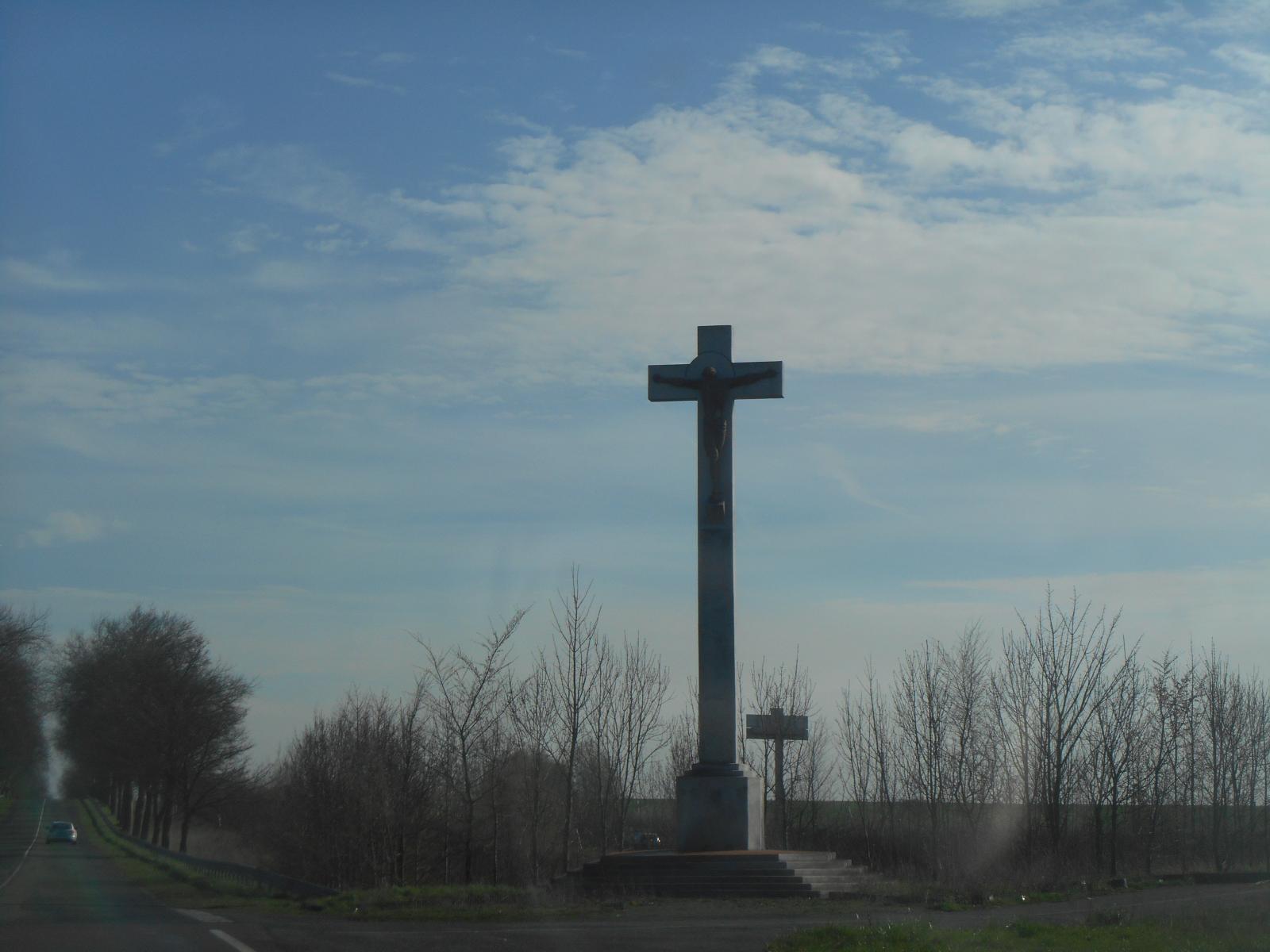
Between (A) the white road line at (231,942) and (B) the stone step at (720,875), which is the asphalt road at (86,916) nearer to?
(A) the white road line at (231,942)

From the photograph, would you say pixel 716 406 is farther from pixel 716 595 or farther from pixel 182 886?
pixel 182 886

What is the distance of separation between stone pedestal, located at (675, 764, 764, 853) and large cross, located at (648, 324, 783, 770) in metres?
0.43

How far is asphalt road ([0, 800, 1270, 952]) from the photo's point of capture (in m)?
13.0

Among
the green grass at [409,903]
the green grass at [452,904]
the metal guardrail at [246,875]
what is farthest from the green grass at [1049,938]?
the metal guardrail at [246,875]

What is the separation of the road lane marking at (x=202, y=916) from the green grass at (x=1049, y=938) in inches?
341

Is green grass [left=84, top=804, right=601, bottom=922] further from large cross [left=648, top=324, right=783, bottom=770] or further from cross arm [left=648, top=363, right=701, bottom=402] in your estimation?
cross arm [left=648, top=363, right=701, bottom=402]

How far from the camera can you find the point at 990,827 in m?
35.8

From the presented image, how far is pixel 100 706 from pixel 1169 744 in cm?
4500

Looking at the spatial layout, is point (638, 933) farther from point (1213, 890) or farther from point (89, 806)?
point (89, 806)

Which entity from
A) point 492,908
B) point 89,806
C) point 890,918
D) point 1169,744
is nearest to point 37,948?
point 492,908

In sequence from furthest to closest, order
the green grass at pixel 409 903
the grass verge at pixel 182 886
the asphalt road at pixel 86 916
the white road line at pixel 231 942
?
the grass verge at pixel 182 886, the green grass at pixel 409 903, the asphalt road at pixel 86 916, the white road line at pixel 231 942

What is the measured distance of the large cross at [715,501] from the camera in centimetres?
2258

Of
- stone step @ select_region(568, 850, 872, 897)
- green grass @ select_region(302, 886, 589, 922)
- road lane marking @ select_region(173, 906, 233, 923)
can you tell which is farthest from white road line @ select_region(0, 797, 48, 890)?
stone step @ select_region(568, 850, 872, 897)

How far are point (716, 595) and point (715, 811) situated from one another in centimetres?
393
